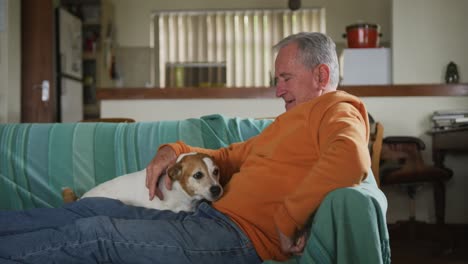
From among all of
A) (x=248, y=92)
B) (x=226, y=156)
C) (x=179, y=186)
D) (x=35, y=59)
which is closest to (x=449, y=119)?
(x=248, y=92)

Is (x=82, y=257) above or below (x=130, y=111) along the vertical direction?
below

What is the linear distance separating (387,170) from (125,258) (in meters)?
2.69

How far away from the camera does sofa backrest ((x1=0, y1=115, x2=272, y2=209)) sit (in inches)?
97.1

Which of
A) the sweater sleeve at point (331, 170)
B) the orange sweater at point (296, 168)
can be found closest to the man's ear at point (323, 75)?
the orange sweater at point (296, 168)

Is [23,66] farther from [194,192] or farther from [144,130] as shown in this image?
[194,192]

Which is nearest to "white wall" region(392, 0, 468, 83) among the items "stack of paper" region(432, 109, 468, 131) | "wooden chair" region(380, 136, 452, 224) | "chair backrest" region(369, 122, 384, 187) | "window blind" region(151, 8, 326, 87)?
"stack of paper" region(432, 109, 468, 131)

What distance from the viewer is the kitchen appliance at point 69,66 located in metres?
6.00

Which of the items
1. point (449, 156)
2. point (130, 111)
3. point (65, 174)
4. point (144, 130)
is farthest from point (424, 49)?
point (65, 174)

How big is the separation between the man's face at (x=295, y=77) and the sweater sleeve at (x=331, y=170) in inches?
14.2

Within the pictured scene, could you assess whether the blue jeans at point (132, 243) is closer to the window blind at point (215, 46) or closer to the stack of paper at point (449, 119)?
the stack of paper at point (449, 119)

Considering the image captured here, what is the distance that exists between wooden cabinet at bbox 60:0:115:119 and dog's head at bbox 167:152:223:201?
17.0 feet

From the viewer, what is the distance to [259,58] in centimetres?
812

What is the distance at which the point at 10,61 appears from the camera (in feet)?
16.5

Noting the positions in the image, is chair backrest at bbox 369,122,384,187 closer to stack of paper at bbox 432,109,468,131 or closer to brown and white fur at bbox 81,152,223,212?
stack of paper at bbox 432,109,468,131
